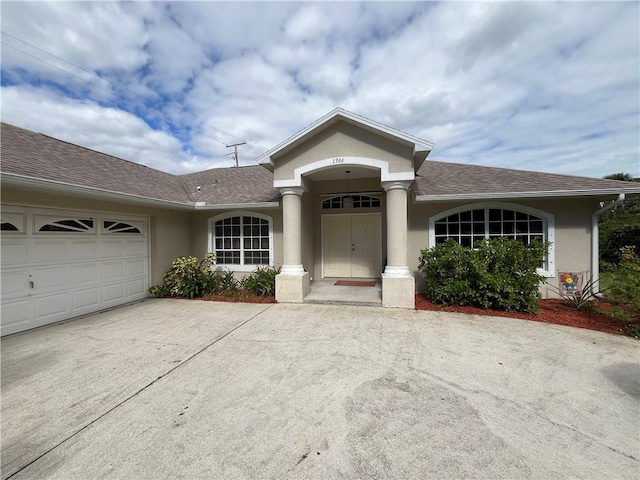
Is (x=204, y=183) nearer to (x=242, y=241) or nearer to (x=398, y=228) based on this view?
(x=242, y=241)

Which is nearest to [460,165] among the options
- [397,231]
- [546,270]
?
[546,270]

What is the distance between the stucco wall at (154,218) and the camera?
18.9 feet

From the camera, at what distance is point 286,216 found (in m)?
7.73

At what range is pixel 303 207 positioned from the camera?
8.98 m

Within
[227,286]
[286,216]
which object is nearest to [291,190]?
[286,216]

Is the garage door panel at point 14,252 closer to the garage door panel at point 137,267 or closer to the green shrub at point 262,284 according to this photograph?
the garage door panel at point 137,267

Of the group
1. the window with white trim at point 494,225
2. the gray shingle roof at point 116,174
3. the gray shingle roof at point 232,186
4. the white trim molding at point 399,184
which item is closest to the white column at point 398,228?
the white trim molding at point 399,184

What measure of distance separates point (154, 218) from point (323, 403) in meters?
8.03

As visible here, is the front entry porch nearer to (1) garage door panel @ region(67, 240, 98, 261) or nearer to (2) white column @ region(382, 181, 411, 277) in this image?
(2) white column @ region(382, 181, 411, 277)

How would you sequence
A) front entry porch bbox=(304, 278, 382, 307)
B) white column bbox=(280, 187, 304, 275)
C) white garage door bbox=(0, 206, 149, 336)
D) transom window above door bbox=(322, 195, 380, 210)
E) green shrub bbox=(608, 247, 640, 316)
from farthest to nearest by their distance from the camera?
transom window above door bbox=(322, 195, 380, 210) < white column bbox=(280, 187, 304, 275) < front entry porch bbox=(304, 278, 382, 307) < white garage door bbox=(0, 206, 149, 336) < green shrub bbox=(608, 247, 640, 316)

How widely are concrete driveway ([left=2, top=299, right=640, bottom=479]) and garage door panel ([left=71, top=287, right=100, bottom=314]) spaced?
4.09 feet

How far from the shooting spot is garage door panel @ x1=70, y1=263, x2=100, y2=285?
261 inches

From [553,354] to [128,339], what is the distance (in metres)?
7.21

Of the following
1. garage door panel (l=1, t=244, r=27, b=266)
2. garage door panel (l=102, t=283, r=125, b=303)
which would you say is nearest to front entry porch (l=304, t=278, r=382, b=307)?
garage door panel (l=102, t=283, r=125, b=303)
